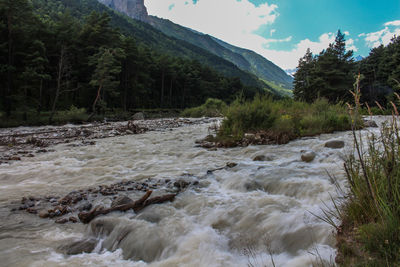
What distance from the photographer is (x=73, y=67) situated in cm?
3366

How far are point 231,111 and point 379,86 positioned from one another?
153 feet

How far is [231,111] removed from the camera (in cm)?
855

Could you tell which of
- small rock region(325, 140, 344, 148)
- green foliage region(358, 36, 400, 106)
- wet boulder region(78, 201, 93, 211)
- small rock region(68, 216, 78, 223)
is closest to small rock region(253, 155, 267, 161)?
small rock region(325, 140, 344, 148)

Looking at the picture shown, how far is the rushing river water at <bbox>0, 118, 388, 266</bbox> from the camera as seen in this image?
2049 millimetres

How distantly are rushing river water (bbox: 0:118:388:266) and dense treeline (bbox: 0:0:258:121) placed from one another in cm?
531

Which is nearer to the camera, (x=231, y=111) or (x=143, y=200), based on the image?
(x=143, y=200)

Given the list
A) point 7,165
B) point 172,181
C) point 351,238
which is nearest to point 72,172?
point 7,165

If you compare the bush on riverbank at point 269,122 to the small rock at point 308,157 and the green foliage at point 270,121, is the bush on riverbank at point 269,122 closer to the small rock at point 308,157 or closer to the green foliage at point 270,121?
the green foliage at point 270,121

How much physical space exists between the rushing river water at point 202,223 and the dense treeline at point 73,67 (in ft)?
17.4

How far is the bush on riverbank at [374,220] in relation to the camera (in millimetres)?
1353

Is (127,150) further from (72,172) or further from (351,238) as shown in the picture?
(351,238)

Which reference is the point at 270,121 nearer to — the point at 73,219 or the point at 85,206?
the point at 85,206

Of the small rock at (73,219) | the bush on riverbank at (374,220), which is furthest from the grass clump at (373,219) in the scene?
the small rock at (73,219)

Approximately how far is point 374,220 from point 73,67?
129ft
